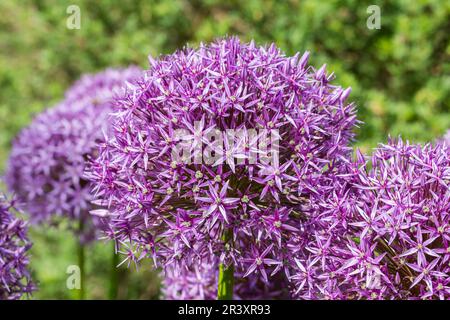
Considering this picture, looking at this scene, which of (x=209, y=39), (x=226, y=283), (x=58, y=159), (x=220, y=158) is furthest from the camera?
(x=209, y=39)

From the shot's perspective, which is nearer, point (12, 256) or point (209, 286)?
point (12, 256)

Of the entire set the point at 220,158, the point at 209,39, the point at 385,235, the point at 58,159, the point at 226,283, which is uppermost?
the point at 209,39

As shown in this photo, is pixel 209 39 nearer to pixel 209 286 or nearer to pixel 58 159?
pixel 58 159

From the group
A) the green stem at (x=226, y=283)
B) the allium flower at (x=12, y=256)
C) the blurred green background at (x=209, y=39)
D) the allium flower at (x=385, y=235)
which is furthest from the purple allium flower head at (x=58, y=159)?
the allium flower at (x=385, y=235)

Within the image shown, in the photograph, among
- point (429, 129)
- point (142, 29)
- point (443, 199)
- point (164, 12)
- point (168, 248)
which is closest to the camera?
point (443, 199)

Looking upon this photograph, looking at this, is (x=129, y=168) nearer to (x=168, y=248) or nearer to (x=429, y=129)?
(x=168, y=248)

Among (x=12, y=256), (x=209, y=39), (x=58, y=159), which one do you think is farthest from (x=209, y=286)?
(x=209, y=39)
